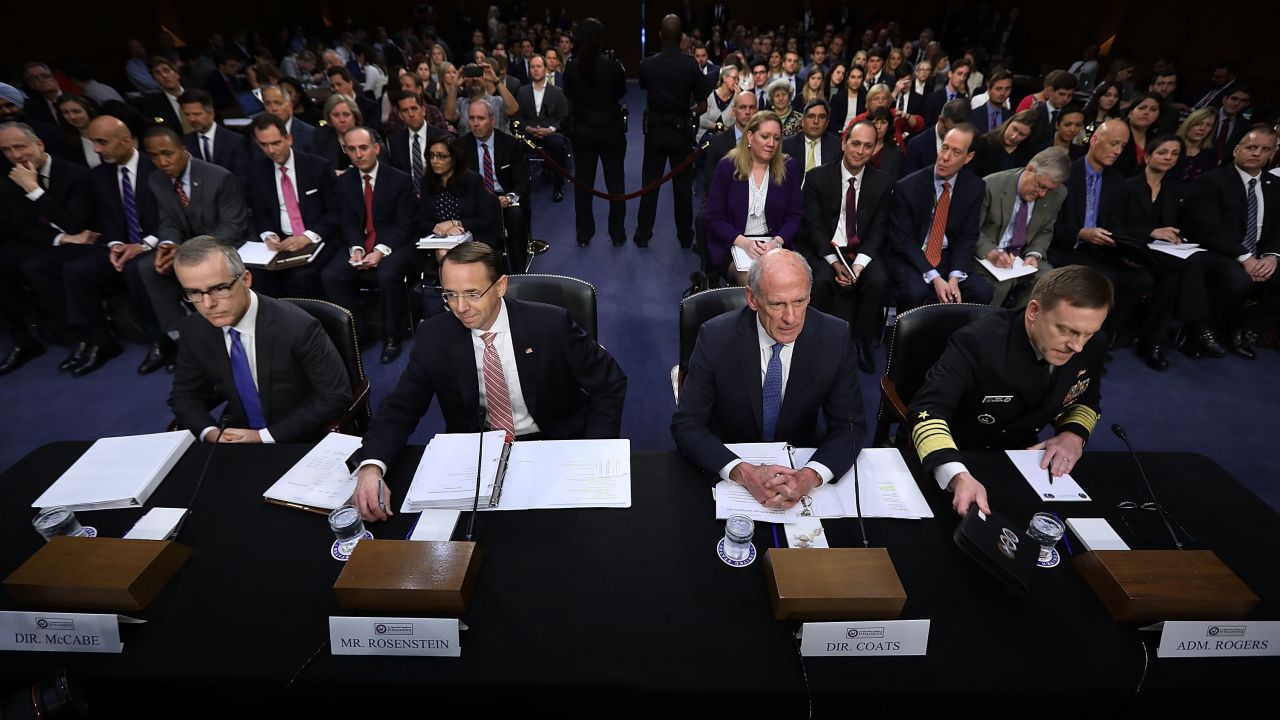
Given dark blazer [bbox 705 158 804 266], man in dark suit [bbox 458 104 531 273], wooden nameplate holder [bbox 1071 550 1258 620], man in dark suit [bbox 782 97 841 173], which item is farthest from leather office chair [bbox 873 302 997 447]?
man in dark suit [bbox 458 104 531 273]

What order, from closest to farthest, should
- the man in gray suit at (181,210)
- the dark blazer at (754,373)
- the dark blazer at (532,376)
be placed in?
1. the dark blazer at (754,373)
2. the dark blazer at (532,376)
3. the man in gray suit at (181,210)

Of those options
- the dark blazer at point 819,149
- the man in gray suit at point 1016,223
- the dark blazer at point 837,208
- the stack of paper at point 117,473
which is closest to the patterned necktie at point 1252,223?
the man in gray suit at point 1016,223

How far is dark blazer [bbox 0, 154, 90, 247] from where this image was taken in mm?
4117

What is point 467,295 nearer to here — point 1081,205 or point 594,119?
point 594,119

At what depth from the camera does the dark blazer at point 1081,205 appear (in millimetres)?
4359

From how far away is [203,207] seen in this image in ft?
13.7

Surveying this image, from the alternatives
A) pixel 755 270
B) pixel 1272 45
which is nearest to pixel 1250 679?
pixel 755 270

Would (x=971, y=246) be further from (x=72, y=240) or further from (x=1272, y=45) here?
(x=1272, y=45)

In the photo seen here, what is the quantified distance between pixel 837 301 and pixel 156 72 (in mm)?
7261

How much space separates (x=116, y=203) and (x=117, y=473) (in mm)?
3442

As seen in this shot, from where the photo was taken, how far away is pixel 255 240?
4.45 m

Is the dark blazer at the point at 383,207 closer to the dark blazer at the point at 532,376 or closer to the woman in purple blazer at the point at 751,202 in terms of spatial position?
the woman in purple blazer at the point at 751,202

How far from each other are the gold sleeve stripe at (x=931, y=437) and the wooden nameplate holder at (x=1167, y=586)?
0.49 m

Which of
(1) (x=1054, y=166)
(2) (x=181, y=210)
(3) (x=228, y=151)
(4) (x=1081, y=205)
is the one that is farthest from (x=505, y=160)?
(4) (x=1081, y=205)
